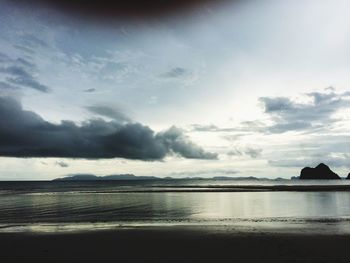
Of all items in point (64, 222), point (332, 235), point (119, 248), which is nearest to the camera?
point (119, 248)

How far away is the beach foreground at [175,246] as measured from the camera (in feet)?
54.9

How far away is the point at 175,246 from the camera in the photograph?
64.5 feet

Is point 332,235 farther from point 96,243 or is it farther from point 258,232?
point 96,243

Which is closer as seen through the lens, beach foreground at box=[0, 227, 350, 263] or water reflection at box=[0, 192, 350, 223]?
beach foreground at box=[0, 227, 350, 263]

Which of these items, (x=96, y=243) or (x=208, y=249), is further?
(x=96, y=243)

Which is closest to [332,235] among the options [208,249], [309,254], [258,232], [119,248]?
[258,232]

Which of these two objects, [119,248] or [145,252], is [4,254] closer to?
[119,248]

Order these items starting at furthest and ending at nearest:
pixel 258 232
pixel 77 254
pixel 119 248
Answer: pixel 258 232 → pixel 119 248 → pixel 77 254

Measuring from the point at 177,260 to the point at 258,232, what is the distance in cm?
950

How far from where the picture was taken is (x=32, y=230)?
27453mm

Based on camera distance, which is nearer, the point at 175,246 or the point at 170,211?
the point at 175,246

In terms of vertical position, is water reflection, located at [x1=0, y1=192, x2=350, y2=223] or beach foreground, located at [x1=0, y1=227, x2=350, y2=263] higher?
beach foreground, located at [x1=0, y1=227, x2=350, y2=263]

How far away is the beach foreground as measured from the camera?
16.7m

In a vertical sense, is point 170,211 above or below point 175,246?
below
